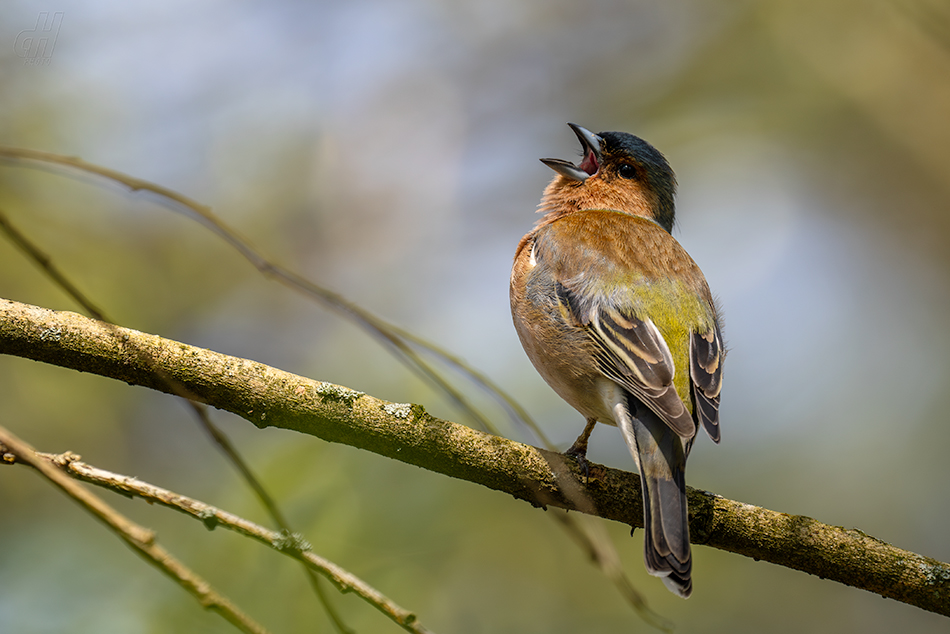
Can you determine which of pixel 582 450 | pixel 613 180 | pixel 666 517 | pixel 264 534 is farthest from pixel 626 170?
pixel 264 534

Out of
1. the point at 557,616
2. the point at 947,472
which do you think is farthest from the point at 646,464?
the point at 947,472

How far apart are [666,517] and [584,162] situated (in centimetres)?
338

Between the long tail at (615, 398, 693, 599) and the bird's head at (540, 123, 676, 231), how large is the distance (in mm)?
2399

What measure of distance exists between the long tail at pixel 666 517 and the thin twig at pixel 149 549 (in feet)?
6.16

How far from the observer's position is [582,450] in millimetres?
3615

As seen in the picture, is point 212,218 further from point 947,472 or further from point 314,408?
point 947,472

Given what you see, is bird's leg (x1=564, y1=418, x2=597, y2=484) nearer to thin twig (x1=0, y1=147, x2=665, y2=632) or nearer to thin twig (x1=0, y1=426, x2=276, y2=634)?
thin twig (x1=0, y1=147, x2=665, y2=632)

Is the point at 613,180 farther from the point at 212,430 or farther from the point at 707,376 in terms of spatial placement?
the point at 212,430

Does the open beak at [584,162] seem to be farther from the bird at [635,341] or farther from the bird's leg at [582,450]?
the bird's leg at [582,450]

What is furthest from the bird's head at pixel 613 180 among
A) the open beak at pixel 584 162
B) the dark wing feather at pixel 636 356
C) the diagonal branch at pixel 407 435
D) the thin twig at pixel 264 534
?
the thin twig at pixel 264 534

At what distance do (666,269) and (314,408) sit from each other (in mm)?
2345

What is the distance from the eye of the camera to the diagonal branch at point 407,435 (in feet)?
8.72

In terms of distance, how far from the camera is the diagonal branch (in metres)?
2.66

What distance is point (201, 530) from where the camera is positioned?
15.6 ft
